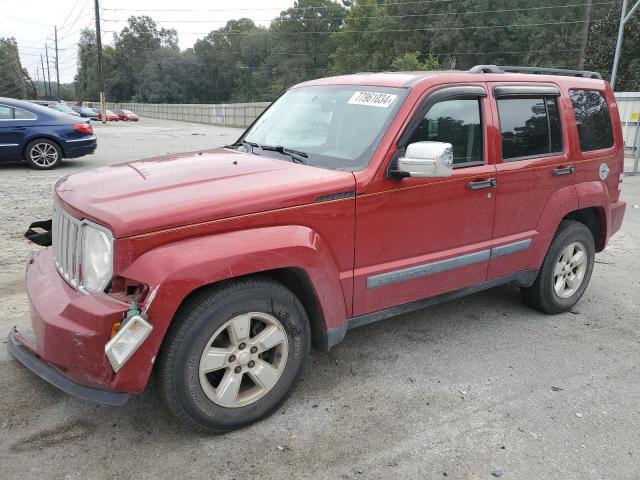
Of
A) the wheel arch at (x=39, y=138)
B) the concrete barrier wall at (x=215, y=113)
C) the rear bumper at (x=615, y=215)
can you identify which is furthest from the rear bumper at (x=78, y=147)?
the concrete barrier wall at (x=215, y=113)

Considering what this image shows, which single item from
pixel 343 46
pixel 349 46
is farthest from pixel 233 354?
pixel 343 46

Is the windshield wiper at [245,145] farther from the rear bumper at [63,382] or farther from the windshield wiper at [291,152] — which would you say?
the rear bumper at [63,382]

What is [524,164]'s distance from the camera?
157 inches

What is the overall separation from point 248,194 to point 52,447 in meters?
1.63

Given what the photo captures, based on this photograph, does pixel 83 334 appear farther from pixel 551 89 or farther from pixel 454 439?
pixel 551 89

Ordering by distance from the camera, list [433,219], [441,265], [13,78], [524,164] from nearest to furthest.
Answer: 1. [433,219]
2. [441,265]
3. [524,164]
4. [13,78]

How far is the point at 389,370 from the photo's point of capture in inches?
144

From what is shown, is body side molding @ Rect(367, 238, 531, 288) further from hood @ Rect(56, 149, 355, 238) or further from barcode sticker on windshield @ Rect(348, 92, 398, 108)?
barcode sticker on windshield @ Rect(348, 92, 398, 108)

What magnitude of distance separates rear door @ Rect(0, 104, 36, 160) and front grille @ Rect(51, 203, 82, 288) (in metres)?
9.40

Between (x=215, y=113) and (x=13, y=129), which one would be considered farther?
(x=215, y=113)

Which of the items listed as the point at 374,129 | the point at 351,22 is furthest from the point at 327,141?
the point at 351,22

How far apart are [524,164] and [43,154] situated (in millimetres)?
10592

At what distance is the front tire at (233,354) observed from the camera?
2.66m

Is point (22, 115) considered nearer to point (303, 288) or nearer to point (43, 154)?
point (43, 154)
